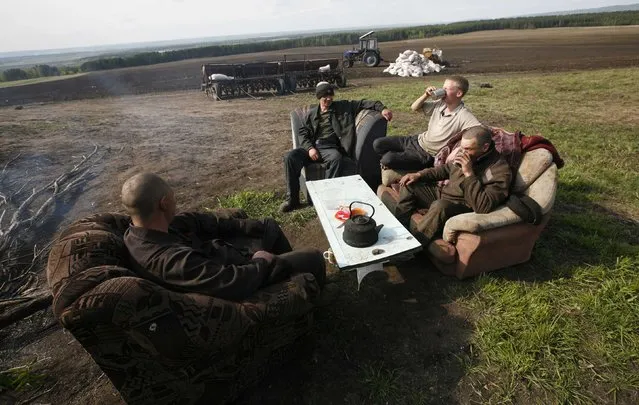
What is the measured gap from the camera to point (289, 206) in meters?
4.74

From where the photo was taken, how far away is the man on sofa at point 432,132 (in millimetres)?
3988

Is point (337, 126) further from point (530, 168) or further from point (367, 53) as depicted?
point (367, 53)

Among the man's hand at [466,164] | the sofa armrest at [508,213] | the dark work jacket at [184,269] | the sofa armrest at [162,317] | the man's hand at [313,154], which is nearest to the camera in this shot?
the sofa armrest at [162,317]

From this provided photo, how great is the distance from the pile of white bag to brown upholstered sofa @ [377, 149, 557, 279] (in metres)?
16.3

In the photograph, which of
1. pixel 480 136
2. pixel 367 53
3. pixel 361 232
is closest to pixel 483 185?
pixel 480 136

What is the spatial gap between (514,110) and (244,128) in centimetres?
726

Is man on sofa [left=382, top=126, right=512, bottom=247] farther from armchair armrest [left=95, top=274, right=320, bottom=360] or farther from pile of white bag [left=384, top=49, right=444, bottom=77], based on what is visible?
pile of white bag [left=384, top=49, right=444, bottom=77]

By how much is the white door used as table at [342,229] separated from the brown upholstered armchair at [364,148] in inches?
30.2

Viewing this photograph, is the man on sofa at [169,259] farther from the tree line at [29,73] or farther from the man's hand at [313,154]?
the tree line at [29,73]

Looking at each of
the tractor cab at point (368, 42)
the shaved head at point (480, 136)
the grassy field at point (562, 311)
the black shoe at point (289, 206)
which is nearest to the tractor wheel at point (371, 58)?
the tractor cab at point (368, 42)

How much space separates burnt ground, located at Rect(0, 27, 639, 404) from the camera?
7.68 feet

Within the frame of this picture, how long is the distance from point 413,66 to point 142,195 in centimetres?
1868

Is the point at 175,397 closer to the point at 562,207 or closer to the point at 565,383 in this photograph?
the point at 565,383

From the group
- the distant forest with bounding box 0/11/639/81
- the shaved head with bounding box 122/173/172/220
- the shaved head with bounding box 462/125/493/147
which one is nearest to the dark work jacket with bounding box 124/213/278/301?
the shaved head with bounding box 122/173/172/220
